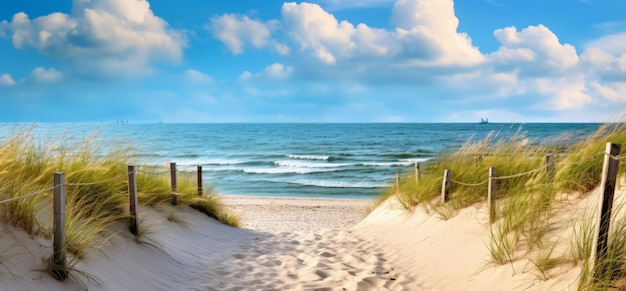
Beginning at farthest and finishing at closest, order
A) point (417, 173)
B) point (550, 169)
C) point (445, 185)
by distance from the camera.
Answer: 1. point (417, 173)
2. point (445, 185)
3. point (550, 169)

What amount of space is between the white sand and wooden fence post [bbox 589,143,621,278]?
13.9 inches

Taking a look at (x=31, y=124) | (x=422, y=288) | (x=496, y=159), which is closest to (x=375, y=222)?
(x=496, y=159)

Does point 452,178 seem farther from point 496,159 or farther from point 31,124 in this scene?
point 31,124

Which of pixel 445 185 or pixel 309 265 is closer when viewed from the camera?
pixel 309 265

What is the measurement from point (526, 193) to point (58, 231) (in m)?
5.19

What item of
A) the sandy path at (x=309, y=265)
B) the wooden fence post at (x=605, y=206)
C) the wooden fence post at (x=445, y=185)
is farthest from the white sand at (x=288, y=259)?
the wooden fence post at (x=445, y=185)

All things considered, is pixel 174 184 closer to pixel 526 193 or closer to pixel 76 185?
pixel 76 185

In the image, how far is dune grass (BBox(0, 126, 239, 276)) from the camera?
495 centimetres

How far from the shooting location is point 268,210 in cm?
1638

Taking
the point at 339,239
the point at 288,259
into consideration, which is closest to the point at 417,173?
the point at 339,239

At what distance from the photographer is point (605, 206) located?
4.21m

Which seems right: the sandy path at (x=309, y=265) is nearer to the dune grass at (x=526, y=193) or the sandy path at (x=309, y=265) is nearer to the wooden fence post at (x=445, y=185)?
the dune grass at (x=526, y=193)

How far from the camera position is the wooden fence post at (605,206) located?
163 inches

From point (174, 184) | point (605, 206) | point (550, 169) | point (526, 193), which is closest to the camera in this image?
point (605, 206)
